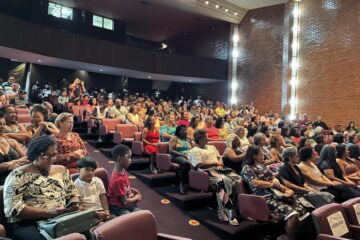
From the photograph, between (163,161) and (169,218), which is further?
(163,161)

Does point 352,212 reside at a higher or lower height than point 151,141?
lower

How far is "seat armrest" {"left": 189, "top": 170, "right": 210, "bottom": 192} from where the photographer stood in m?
3.53

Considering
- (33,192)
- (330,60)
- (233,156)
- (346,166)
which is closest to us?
(33,192)

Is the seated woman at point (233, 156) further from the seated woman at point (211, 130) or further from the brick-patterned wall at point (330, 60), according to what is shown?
the brick-patterned wall at point (330, 60)

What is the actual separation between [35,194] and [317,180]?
2.84 m

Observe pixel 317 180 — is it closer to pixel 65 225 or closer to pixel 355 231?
pixel 355 231

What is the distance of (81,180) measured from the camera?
2.28 metres

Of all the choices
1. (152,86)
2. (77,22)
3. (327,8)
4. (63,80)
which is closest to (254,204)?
(327,8)

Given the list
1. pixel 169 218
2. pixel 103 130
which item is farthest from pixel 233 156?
pixel 103 130

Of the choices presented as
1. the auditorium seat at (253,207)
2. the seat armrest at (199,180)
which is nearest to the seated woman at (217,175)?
the seat armrest at (199,180)

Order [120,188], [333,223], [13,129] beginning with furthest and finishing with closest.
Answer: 1. [13,129]
2. [120,188]
3. [333,223]

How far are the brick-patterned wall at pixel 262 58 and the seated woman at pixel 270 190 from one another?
27.6ft

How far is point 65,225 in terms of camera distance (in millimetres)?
1687

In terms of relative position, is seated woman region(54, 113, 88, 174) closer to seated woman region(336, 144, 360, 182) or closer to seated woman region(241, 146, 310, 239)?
seated woman region(241, 146, 310, 239)
